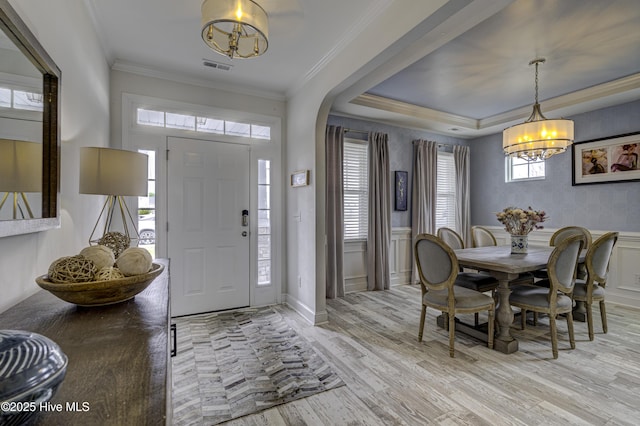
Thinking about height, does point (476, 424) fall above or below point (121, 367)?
below

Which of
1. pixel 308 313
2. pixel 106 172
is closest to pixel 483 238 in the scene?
pixel 308 313

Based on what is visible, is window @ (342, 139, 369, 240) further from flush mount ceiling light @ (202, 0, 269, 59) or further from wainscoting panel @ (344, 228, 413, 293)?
flush mount ceiling light @ (202, 0, 269, 59)

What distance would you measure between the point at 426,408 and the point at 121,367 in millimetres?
1866

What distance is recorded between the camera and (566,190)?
455 cm

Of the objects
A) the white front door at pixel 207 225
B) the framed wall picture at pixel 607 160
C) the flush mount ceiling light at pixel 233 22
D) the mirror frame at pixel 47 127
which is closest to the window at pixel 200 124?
the white front door at pixel 207 225

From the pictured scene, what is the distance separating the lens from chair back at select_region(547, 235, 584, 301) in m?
2.50

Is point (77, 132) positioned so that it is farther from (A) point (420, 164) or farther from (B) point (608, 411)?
(A) point (420, 164)

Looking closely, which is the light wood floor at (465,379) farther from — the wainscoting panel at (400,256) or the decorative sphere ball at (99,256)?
the wainscoting panel at (400,256)

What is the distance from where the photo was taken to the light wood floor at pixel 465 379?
1.83 m

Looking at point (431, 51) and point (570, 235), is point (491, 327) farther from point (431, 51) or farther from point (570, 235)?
point (431, 51)

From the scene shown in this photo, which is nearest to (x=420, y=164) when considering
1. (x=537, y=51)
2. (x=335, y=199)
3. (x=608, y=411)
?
(x=335, y=199)

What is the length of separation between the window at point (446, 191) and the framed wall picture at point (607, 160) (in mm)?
1718

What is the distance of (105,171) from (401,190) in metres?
4.15

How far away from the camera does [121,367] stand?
71 cm
